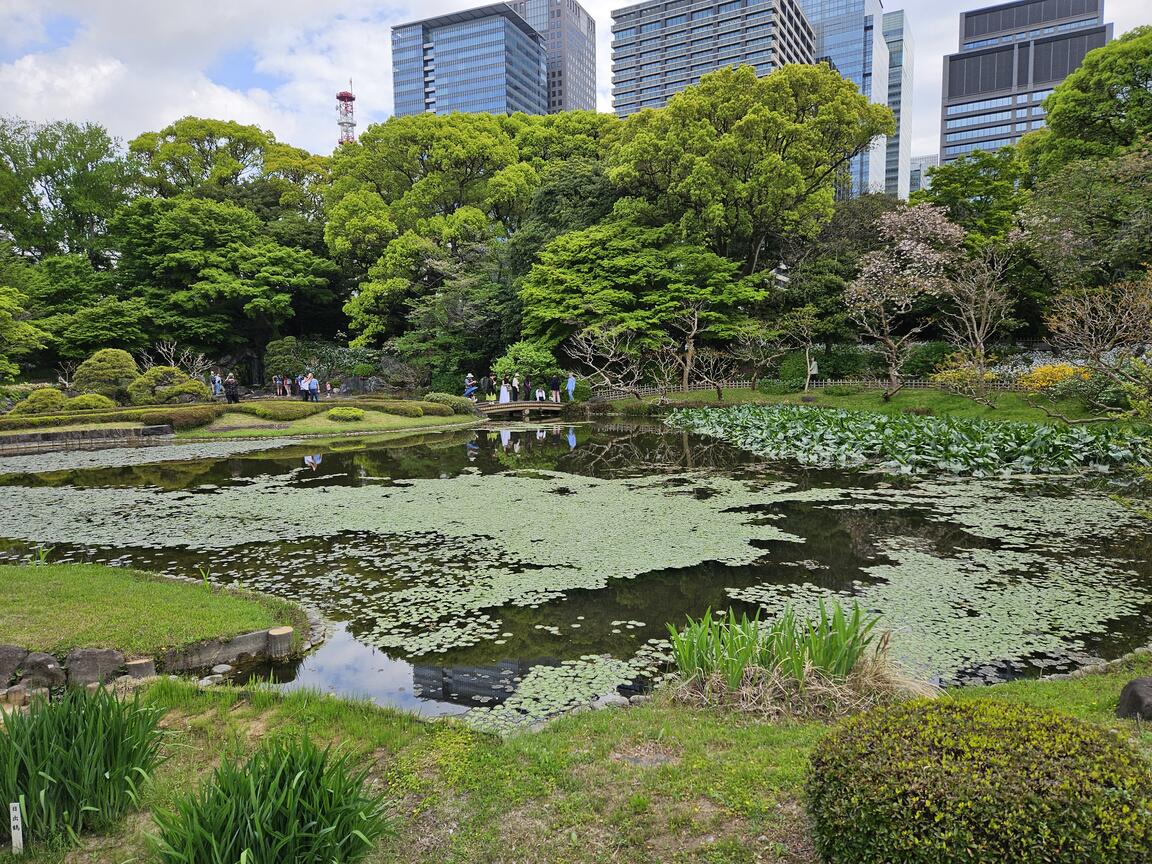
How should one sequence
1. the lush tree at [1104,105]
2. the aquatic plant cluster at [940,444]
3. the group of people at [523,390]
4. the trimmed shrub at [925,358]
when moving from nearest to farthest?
the aquatic plant cluster at [940,444] < the lush tree at [1104,105] < the trimmed shrub at [925,358] < the group of people at [523,390]

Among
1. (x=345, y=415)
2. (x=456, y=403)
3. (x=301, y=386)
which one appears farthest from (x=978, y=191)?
(x=301, y=386)

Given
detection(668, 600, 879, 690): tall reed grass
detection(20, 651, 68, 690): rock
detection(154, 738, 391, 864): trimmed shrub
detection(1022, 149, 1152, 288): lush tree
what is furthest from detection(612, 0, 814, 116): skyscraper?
detection(154, 738, 391, 864): trimmed shrub

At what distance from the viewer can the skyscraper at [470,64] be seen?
7912 cm

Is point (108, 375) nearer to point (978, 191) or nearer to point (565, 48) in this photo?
point (978, 191)

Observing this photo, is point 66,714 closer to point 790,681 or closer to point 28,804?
point 28,804

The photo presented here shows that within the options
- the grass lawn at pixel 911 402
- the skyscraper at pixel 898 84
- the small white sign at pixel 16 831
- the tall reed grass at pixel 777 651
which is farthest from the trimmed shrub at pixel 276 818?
the skyscraper at pixel 898 84

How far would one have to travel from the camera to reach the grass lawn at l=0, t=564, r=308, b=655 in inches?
174

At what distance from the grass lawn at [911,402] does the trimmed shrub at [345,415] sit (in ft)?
31.2

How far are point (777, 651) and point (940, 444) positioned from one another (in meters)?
10.0

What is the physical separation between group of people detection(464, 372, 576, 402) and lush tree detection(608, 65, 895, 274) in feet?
25.8

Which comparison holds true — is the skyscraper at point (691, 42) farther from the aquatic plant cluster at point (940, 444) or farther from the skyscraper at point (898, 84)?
the aquatic plant cluster at point (940, 444)

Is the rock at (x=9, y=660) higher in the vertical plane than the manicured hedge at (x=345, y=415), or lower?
lower

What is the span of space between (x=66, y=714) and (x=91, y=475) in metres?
12.8

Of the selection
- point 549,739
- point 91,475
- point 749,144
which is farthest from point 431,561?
point 749,144
